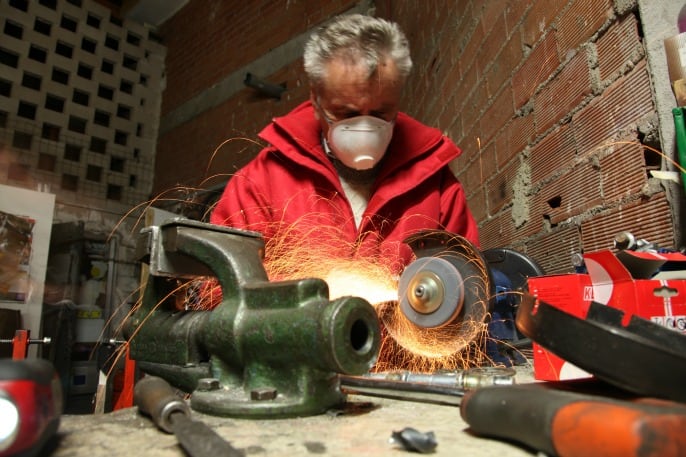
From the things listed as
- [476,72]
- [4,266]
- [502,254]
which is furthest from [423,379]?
[4,266]

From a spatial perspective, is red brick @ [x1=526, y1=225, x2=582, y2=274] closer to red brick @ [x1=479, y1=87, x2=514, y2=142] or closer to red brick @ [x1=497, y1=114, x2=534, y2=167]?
red brick @ [x1=497, y1=114, x2=534, y2=167]

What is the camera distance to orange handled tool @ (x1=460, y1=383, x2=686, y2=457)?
386mm

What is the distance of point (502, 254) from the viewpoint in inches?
59.7

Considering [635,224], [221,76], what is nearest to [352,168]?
[635,224]

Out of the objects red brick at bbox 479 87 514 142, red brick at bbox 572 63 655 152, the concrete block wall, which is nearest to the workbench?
red brick at bbox 572 63 655 152

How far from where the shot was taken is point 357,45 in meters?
Answer: 1.57

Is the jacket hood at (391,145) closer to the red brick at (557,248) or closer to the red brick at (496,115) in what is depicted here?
the red brick at (496,115)

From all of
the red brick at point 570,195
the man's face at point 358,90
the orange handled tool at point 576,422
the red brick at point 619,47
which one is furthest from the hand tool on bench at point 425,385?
the man's face at point 358,90

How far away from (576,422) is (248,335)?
479 mm

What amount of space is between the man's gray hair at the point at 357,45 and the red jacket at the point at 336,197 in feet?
0.89

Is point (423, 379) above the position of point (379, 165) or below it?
below

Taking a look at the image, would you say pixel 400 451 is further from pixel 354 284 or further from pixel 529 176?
pixel 529 176

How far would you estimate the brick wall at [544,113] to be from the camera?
1125 millimetres

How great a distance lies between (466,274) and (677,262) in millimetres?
464
